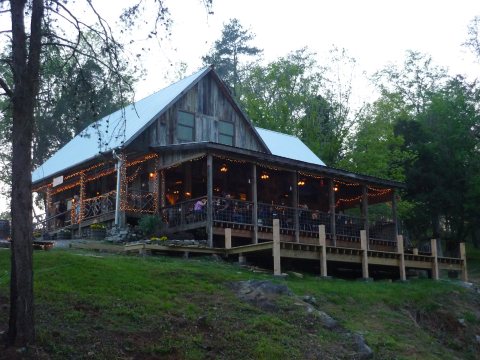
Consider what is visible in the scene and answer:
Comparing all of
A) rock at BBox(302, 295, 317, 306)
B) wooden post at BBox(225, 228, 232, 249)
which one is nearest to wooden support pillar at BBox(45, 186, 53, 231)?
wooden post at BBox(225, 228, 232, 249)

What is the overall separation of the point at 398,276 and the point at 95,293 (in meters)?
→ 15.5

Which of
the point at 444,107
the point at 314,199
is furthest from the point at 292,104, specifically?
the point at 314,199

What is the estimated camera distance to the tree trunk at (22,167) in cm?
1110

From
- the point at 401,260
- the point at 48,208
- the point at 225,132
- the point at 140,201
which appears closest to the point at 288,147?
the point at 225,132

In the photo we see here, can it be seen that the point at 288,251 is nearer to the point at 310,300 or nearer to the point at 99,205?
the point at 310,300

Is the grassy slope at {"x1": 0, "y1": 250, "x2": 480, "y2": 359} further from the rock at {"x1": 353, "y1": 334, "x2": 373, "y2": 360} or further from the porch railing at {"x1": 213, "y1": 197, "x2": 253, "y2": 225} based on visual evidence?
the porch railing at {"x1": 213, "y1": 197, "x2": 253, "y2": 225}

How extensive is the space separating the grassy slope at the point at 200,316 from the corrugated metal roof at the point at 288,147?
1400 centimetres

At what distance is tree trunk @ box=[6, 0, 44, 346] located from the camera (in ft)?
36.4

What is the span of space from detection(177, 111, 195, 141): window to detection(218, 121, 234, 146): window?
1.58 metres

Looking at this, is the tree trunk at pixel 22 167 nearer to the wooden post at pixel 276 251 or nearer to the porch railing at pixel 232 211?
the wooden post at pixel 276 251

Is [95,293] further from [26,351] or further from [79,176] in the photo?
[79,176]

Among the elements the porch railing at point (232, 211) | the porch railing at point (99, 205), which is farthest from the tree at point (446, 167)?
the porch railing at point (99, 205)

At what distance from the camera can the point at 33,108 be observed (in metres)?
11.7

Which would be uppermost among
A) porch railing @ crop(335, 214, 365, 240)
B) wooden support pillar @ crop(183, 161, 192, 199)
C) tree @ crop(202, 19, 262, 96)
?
tree @ crop(202, 19, 262, 96)
